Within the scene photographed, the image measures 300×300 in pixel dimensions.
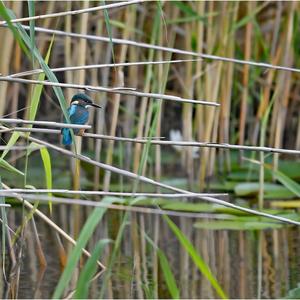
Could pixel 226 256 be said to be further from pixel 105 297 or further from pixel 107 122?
pixel 107 122

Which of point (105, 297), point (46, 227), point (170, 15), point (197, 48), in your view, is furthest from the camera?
point (170, 15)

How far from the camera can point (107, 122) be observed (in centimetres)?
667

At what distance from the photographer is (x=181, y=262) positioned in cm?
405

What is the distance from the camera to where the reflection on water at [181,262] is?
343 centimetres

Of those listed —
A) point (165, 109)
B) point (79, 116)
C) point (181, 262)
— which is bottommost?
point (181, 262)

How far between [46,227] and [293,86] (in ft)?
8.00

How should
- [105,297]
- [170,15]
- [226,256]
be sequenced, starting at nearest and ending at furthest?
1. [105,297]
2. [226,256]
3. [170,15]

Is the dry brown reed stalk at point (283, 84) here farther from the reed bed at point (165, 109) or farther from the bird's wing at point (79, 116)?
the bird's wing at point (79, 116)

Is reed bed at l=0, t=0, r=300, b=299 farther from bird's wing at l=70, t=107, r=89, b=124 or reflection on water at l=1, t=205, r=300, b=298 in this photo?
bird's wing at l=70, t=107, r=89, b=124

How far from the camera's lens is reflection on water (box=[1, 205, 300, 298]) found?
3434mm

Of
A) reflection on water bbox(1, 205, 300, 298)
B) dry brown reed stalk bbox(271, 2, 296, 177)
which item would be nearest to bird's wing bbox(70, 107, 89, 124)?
reflection on water bbox(1, 205, 300, 298)

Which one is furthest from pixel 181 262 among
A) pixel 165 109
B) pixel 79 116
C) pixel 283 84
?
pixel 165 109

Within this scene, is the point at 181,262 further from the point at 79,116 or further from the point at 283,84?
the point at 283,84

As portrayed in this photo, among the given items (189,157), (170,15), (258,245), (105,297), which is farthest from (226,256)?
(170,15)
